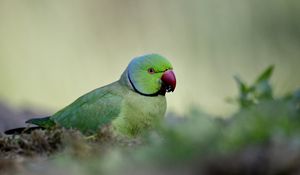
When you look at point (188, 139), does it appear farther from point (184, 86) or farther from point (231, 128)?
point (184, 86)

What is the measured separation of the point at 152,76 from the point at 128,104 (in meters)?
0.27

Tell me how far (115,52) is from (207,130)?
7547mm

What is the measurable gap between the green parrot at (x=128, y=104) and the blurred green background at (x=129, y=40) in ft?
14.5

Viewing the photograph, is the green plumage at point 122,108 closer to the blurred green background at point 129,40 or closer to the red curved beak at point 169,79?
the red curved beak at point 169,79

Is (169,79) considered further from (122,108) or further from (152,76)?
(122,108)

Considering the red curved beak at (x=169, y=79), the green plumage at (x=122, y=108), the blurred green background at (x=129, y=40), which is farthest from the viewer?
the blurred green background at (x=129, y=40)

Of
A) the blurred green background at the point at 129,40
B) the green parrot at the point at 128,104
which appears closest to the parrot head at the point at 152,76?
the green parrot at the point at 128,104

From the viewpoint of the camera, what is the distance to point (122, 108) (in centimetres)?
332

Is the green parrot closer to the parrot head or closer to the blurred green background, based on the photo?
the parrot head

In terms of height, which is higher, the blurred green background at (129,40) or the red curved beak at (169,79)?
the blurred green background at (129,40)

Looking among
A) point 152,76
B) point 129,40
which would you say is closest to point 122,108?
point 152,76

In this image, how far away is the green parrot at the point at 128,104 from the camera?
3.23 m

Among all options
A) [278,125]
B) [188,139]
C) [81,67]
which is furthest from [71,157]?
[81,67]

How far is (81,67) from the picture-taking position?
8766mm
